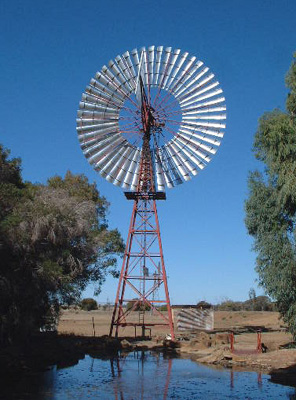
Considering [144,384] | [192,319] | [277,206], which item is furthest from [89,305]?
[144,384]

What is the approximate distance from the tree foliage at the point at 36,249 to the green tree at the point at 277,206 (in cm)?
847

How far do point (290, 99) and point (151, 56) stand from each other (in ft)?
33.6

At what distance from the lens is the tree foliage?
1858 cm

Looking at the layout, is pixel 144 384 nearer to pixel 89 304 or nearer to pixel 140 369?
pixel 140 369

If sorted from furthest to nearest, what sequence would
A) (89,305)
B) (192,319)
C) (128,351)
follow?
(89,305) → (192,319) → (128,351)

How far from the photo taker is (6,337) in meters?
19.9

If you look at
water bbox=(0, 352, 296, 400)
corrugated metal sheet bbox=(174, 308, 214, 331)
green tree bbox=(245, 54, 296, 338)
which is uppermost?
green tree bbox=(245, 54, 296, 338)

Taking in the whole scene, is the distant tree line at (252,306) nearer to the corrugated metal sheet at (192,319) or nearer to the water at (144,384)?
the corrugated metal sheet at (192,319)

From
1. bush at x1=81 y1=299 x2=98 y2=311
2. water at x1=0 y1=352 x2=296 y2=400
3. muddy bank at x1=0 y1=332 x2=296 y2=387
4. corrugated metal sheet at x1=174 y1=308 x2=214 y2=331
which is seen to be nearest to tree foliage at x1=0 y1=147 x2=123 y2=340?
muddy bank at x1=0 y1=332 x2=296 y2=387

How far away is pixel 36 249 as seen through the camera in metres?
20.3

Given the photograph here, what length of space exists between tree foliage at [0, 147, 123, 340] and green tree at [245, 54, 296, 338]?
8470 mm

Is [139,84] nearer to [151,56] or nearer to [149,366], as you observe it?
[151,56]

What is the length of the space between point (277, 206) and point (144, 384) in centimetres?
963

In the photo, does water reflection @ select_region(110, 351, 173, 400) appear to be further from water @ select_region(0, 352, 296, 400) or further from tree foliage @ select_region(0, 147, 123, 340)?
tree foliage @ select_region(0, 147, 123, 340)
